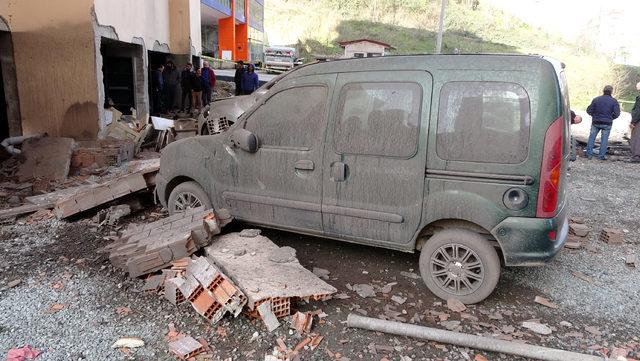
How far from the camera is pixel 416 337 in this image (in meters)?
3.38

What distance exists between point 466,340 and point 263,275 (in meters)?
1.66

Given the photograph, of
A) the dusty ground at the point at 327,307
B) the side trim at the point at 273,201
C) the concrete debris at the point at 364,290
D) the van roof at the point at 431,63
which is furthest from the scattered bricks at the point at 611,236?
the side trim at the point at 273,201

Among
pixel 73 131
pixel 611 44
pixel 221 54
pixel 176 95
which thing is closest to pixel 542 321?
pixel 73 131

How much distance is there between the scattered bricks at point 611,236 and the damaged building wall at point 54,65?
9325mm

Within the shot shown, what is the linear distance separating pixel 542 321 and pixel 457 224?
3.40ft

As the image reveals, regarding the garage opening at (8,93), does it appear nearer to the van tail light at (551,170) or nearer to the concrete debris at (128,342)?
the concrete debris at (128,342)

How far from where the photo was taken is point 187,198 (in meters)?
5.21

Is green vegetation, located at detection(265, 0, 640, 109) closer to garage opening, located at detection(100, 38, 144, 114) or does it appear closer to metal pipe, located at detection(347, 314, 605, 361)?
garage opening, located at detection(100, 38, 144, 114)

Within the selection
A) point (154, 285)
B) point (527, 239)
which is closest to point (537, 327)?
point (527, 239)

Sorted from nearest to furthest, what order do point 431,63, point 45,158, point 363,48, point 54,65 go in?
point 431,63
point 45,158
point 54,65
point 363,48

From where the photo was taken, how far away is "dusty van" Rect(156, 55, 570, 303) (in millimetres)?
3537

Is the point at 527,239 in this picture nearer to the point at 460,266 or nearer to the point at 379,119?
the point at 460,266

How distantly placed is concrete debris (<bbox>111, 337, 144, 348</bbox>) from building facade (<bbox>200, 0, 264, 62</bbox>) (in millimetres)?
25097

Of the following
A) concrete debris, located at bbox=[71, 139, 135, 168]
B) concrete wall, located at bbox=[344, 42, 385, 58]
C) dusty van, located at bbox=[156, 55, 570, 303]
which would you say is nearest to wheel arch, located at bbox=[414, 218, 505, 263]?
dusty van, located at bbox=[156, 55, 570, 303]
